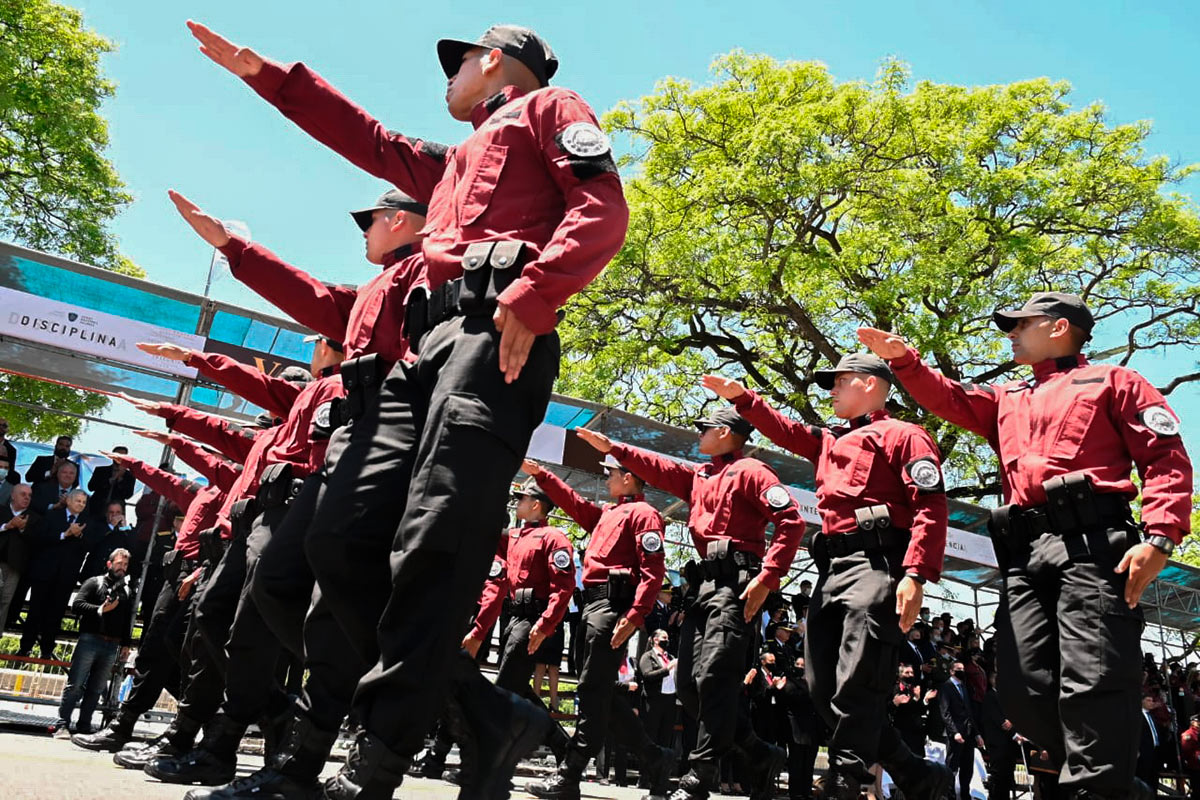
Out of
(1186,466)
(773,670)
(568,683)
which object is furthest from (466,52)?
(568,683)

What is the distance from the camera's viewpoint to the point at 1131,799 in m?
3.14

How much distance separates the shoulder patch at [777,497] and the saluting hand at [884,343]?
77.4 inches

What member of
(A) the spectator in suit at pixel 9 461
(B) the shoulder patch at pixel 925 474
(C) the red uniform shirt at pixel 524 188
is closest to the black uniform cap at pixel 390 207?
(C) the red uniform shirt at pixel 524 188

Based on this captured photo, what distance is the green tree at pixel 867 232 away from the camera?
1706cm

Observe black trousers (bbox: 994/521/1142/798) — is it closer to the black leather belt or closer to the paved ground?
the black leather belt

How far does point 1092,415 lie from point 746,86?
57.7ft

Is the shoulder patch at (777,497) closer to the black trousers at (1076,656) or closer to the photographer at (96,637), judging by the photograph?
the black trousers at (1076,656)

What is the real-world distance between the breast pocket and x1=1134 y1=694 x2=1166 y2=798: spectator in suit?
8720mm

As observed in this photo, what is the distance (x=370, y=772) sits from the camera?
6.84 ft

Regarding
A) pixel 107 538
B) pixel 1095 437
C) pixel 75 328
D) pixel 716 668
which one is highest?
pixel 75 328

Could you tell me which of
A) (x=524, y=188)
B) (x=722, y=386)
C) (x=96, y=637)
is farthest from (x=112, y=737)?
(x=524, y=188)

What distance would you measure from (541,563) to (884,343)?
5.19 meters

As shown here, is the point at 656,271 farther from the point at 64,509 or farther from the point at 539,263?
the point at 539,263

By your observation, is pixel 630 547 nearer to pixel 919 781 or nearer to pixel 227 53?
pixel 919 781
